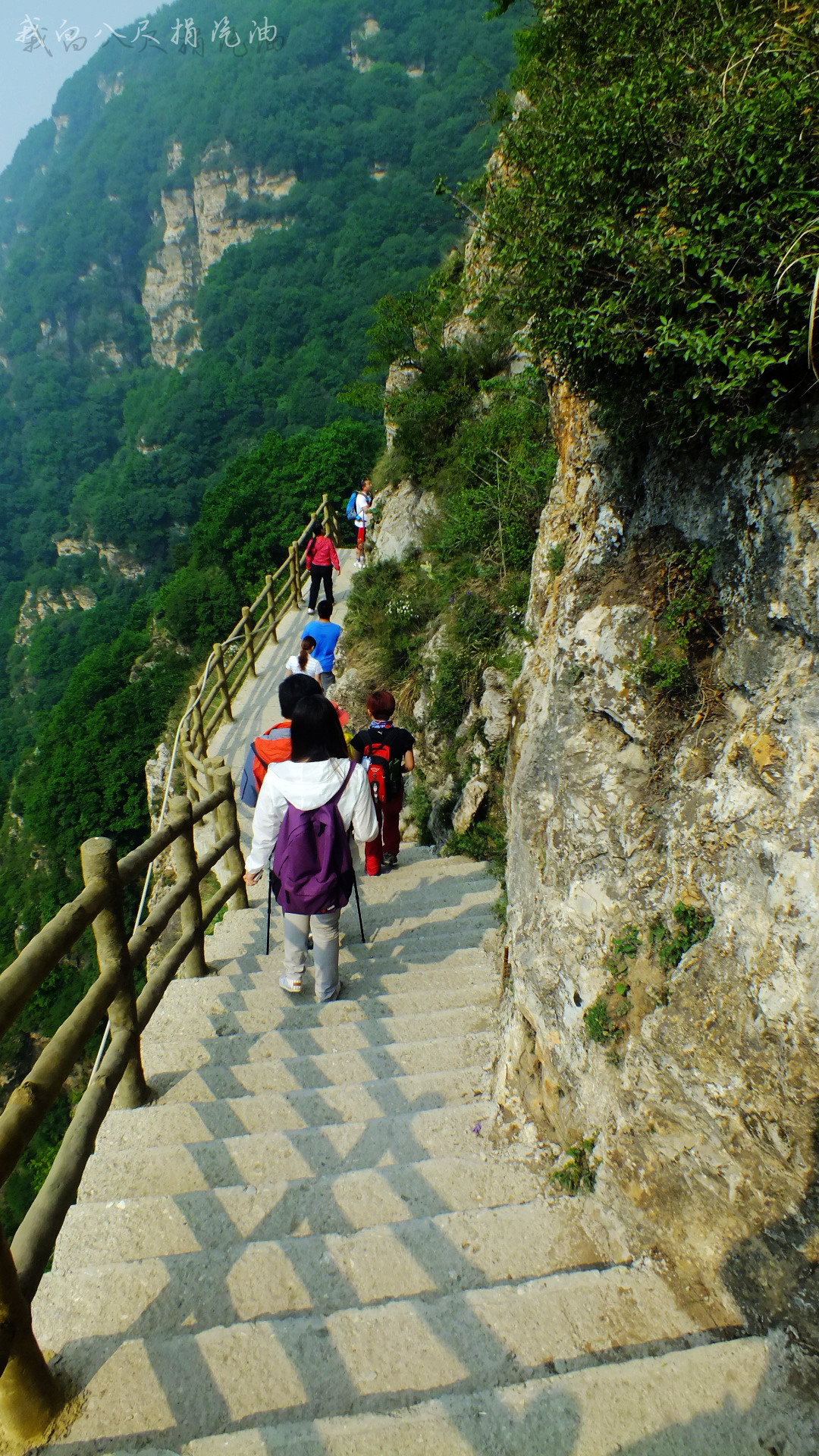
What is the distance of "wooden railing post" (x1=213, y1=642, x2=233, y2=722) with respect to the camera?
34.1 ft

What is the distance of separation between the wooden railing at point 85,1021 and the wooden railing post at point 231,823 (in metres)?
0.01

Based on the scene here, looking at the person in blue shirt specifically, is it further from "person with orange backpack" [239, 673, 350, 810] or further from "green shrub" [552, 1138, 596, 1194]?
"green shrub" [552, 1138, 596, 1194]

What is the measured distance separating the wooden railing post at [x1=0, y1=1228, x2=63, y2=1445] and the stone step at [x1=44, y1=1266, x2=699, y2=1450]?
98 mm

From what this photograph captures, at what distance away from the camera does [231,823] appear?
4.98 metres

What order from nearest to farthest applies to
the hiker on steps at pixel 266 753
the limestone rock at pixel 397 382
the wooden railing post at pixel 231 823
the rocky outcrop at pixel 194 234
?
the hiker on steps at pixel 266 753, the wooden railing post at pixel 231 823, the limestone rock at pixel 397 382, the rocky outcrop at pixel 194 234

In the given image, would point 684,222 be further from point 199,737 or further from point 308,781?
point 199,737

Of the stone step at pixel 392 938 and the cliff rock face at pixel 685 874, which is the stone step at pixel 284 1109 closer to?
the cliff rock face at pixel 685 874

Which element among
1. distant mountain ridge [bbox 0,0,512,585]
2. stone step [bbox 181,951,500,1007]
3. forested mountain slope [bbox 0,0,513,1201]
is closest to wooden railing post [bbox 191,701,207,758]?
stone step [bbox 181,951,500,1007]

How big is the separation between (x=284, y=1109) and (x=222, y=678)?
802 cm

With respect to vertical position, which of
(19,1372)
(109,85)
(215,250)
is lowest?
(19,1372)

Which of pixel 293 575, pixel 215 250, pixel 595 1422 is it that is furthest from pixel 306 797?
pixel 215 250

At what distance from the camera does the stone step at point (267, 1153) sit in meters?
2.58

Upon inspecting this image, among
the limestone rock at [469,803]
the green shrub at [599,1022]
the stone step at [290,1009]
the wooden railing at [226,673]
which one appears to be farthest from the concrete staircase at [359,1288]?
the limestone rock at [469,803]

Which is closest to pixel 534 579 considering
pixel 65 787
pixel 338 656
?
pixel 338 656
